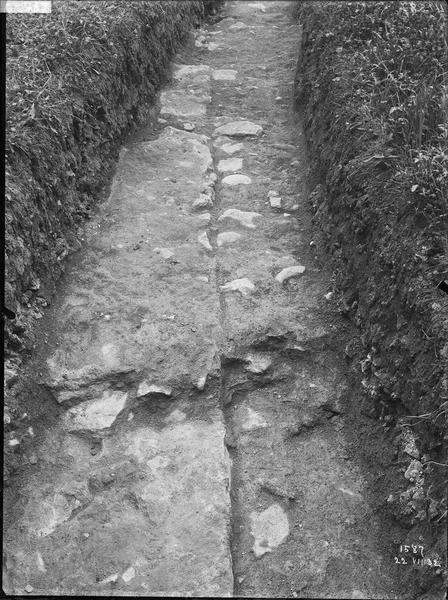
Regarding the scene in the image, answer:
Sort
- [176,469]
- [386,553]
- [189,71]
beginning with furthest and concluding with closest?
[189,71] → [176,469] → [386,553]

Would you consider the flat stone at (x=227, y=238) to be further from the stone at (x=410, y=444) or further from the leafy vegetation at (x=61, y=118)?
the stone at (x=410, y=444)

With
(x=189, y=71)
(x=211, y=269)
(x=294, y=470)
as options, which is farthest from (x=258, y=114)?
(x=294, y=470)

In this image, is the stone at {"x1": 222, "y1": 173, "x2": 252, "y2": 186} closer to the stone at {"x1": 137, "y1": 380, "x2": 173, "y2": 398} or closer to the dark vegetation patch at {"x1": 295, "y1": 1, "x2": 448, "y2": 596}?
the dark vegetation patch at {"x1": 295, "y1": 1, "x2": 448, "y2": 596}

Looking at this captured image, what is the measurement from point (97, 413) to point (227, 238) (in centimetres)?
154

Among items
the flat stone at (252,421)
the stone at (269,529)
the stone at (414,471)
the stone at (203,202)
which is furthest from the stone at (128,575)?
the stone at (203,202)

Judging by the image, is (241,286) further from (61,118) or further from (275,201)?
(61,118)

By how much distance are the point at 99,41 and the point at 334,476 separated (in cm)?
332

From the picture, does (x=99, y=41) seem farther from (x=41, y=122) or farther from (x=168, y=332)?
(x=168, y=332)

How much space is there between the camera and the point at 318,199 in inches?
165

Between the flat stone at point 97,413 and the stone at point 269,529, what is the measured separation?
30.5 inches

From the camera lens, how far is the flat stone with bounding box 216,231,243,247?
403 cm

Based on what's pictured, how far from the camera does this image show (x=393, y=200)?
320cm

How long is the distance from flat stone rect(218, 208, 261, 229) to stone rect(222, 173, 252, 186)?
359 mm

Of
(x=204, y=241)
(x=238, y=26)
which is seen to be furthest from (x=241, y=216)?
(x=238, y=26)
